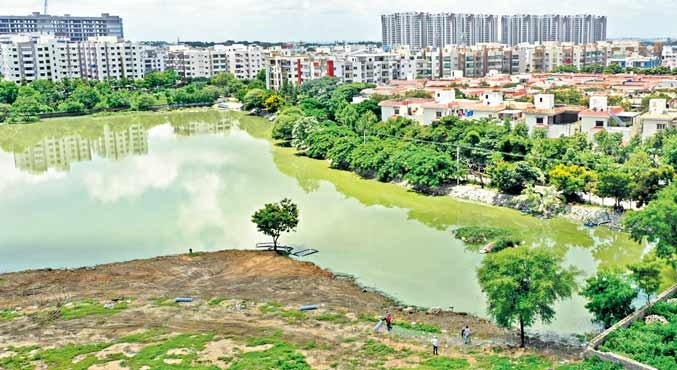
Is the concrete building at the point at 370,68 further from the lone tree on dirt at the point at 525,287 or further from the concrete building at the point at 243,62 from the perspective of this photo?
the lone tree on dirt at the point at 525,287

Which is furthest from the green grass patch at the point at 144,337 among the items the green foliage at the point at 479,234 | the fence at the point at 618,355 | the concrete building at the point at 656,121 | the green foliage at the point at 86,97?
the green foliage at the point at 86,97

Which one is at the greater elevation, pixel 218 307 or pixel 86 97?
pixel 86 97

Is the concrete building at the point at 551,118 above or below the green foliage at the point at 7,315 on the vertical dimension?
above

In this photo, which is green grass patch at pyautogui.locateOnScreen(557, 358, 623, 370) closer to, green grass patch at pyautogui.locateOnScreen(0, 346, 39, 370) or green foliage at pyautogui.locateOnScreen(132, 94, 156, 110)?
green grass patch at pyautogui.locateOnScreen(0, 346, 39, 370)

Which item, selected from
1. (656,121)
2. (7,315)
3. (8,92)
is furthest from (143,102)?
(7,315)

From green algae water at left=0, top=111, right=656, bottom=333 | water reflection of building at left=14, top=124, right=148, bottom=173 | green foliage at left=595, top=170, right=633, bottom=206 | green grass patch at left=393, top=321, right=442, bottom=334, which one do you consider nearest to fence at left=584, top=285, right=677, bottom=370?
green algae water at left=0, top=111, right=656, bottom=333

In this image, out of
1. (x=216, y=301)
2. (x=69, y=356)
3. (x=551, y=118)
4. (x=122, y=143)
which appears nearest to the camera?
(x=69, y=356)

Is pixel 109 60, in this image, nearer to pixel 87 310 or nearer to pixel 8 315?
pixel 8 315
